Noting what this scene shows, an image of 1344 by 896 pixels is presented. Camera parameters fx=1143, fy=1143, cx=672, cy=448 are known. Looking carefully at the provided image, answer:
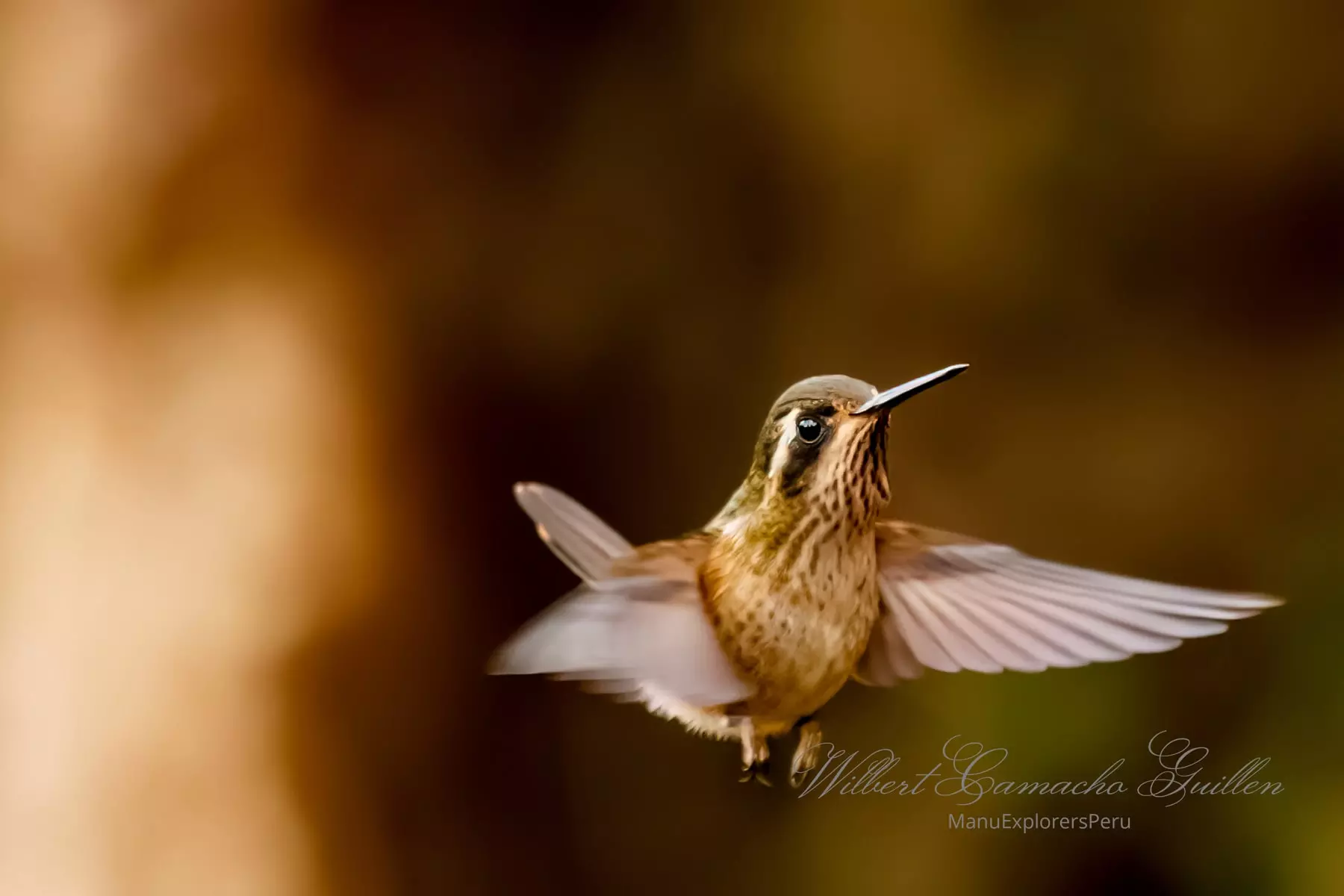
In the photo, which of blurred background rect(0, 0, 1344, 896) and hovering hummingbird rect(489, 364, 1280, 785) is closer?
hovering hummingbird rect(489, 364, 1280, 785)

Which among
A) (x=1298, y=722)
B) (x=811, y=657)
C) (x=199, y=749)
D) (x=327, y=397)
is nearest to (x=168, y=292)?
(x=327, y=397)

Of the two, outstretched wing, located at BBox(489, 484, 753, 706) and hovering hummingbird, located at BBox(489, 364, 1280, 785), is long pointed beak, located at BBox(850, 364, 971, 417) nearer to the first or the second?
hovering hummingbird, located at BBox(489, 364, 1280, 785)

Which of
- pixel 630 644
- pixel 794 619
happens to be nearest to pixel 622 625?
pixel 630 644

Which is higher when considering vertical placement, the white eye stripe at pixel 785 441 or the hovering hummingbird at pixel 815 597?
the white eye stripe at pixel 785 441

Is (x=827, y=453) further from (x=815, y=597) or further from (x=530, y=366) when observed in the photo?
(x=530, y=366)
